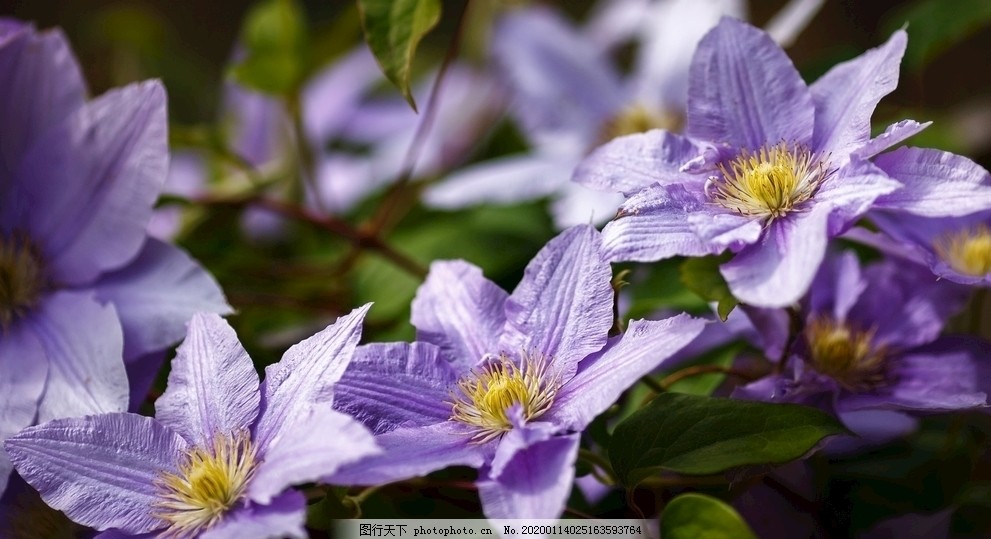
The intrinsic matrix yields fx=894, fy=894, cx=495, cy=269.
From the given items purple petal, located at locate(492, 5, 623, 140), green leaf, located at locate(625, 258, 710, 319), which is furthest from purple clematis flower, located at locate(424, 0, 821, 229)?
green leaf, located at locate(625, 258, 710, 319)

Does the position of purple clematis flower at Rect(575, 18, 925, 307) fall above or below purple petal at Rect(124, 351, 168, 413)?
above

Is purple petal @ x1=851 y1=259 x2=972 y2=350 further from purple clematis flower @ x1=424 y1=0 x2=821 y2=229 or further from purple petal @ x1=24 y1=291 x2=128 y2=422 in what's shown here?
purple petal @ x1=24 y1=291 x2=128 y2=422

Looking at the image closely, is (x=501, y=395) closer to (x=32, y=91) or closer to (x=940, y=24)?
(x=32, y=91)

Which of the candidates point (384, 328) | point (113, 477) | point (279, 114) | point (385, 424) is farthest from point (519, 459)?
point (279, 114)

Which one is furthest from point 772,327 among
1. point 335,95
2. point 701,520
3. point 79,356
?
point 335,95

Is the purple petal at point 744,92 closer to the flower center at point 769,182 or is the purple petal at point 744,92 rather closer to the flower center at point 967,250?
the flower center at point 769,182

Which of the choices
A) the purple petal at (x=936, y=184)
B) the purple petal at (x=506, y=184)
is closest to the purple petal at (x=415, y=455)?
the purple petal at (x=936, y=184)
